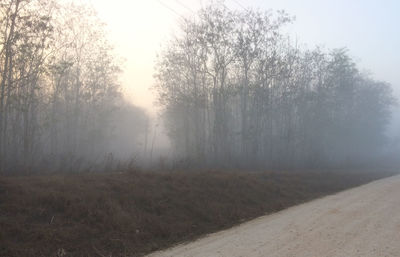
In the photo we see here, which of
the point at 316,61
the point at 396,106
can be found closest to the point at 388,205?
the point at 316,61

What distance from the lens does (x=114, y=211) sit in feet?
32.5

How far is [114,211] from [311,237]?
16.4 ft

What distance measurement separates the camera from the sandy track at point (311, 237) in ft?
23.3

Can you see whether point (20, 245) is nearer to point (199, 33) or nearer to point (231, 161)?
point (231, 161)

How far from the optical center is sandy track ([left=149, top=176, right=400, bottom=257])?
7113 mm

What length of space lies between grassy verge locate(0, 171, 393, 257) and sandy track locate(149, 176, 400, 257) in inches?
41.2

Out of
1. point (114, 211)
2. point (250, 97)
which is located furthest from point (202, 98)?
point (114, 211)

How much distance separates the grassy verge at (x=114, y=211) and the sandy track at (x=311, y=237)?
1045 millimetres

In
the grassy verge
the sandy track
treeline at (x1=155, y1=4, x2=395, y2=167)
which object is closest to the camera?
the sandy track

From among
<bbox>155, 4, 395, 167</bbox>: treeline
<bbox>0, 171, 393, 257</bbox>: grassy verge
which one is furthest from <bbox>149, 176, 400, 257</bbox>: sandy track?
<bbox>155, 4, 395, 167</bbox>: treeline

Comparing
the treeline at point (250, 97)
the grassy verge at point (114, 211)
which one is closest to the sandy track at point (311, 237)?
the grassy verge at point (114, 211)

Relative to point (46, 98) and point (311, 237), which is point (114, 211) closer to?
point (311, 237)

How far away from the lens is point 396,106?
71188mm

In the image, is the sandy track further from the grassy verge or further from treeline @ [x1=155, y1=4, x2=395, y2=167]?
treeline @ [x1=155, y1=4, x2=395, y2=167]
